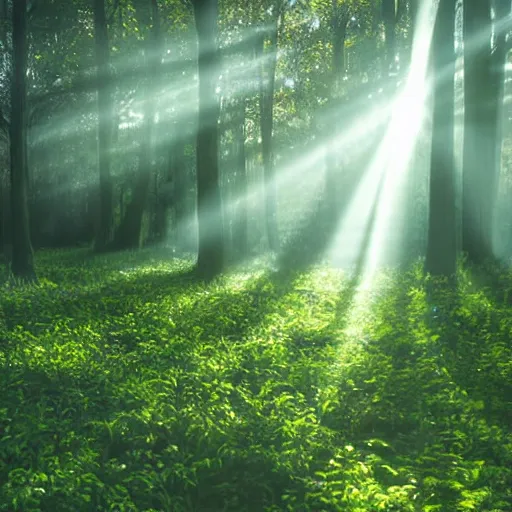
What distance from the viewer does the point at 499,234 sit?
28484 millimetres

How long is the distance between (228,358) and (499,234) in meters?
23.5

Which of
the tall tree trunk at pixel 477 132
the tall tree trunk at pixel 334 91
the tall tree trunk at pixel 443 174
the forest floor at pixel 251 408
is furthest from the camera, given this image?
the tall tree trunk at pixel 334 91

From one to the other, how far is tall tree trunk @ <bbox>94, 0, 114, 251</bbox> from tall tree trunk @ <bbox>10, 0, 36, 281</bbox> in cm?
770

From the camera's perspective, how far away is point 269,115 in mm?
26781

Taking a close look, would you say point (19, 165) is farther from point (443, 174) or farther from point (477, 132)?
point (477, 132)

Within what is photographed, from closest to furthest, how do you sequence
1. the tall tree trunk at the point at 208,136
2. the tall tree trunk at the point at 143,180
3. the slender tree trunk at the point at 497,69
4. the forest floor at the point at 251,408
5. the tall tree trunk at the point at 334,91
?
the forest floor at the point at 251,408 → the tall tree trunk at the point at 208,136 → the slender tree trunk at the point at 497,69 → the tall tree trunk at the point at 143,180 → the tall tree trunk at the point at 334,91

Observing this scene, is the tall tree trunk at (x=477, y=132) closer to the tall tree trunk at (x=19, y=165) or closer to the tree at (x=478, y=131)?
the tree at (x=478, y=131)

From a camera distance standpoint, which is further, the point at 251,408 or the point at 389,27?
the point at 389,27

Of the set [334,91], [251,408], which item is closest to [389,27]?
[334,91]

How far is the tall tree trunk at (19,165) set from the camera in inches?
580

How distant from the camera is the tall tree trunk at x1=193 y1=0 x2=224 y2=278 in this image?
1577 cm

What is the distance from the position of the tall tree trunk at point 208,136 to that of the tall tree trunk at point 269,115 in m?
10.8

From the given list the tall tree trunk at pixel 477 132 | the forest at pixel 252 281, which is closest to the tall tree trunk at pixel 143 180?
the forest at pixel 252 281

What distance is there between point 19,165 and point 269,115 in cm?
1369
